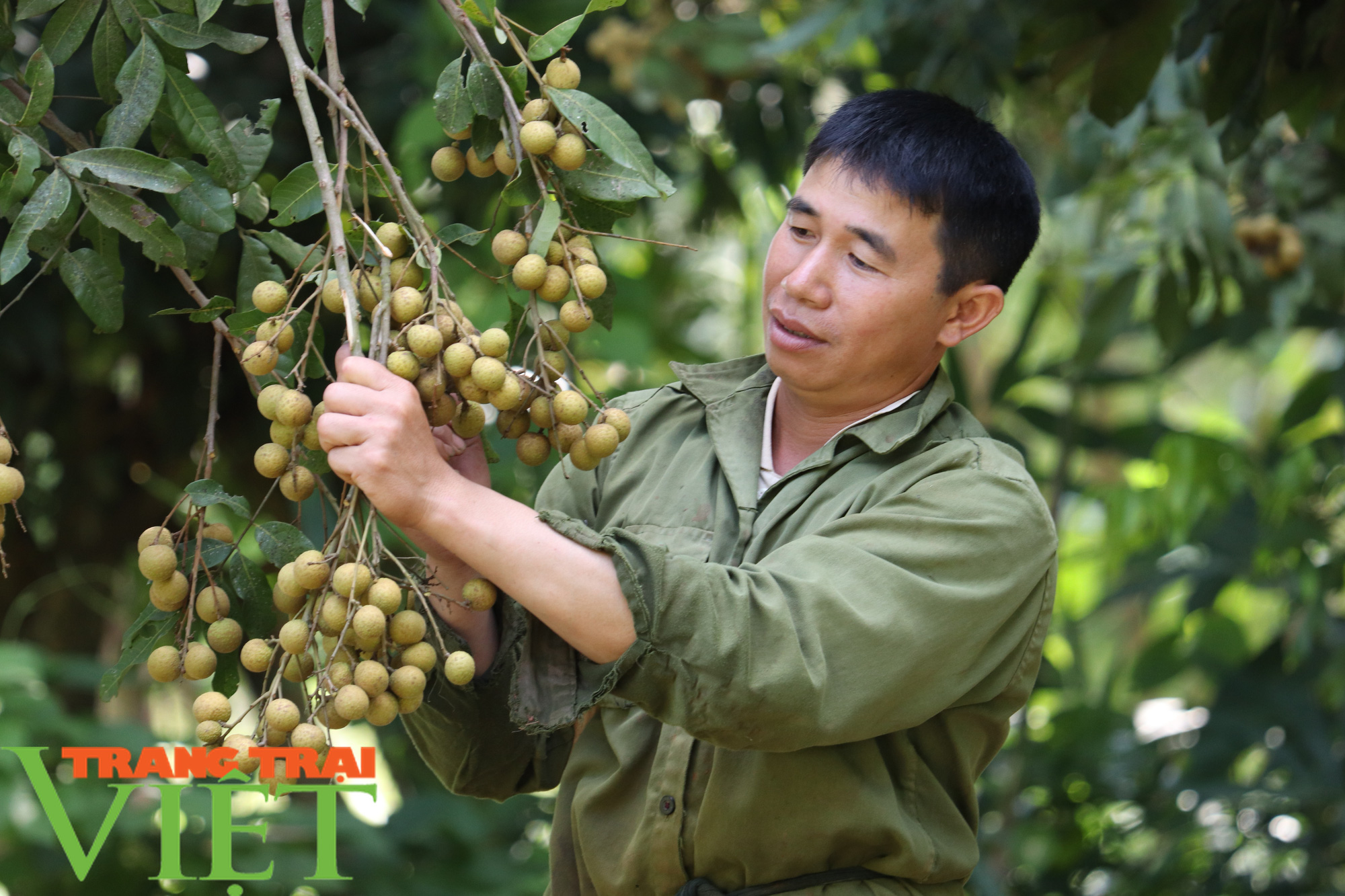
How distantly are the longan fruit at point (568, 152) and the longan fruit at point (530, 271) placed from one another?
0.25 ft

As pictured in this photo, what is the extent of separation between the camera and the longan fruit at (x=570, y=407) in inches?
36.0

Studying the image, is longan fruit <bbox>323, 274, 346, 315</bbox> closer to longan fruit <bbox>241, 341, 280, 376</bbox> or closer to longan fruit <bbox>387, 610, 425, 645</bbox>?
longan fruit <bbox>241, 341, 280, 376</bbox>

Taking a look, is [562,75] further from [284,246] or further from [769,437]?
[769,437]

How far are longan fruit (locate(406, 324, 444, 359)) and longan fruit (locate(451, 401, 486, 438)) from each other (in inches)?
2.5

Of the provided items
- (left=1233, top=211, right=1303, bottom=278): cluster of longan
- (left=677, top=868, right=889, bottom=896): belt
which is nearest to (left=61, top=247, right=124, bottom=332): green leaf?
(left=677, top=868, right=889, bottom=896): belt

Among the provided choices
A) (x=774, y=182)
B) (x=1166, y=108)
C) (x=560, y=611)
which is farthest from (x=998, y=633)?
(x=774, y=182)

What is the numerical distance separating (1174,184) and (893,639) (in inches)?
64.2

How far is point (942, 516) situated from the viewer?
3.32 feet

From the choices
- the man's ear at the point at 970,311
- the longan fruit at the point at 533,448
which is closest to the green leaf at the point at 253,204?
the longan fruit at the point at 533,448

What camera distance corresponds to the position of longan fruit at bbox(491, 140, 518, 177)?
99cm

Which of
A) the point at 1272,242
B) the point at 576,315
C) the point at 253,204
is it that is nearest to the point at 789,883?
the point at 576,315

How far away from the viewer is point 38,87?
965 mm

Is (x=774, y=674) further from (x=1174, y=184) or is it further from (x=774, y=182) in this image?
(x=774, y=182)

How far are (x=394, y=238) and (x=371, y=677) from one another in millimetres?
322
